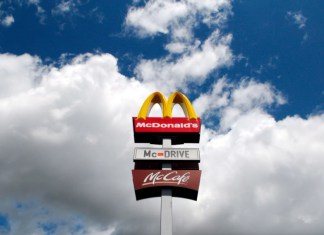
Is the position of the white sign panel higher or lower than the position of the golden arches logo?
lower

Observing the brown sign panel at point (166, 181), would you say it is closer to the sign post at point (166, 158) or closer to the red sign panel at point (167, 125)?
the sign post at point (166, 158)

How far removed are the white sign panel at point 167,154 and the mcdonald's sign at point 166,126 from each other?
117 centimetres

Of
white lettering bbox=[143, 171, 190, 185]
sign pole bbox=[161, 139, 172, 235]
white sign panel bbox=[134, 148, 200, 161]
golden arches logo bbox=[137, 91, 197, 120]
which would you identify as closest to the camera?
sign pole bbox=[161, 139, 172, 235]

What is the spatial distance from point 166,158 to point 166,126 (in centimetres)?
248

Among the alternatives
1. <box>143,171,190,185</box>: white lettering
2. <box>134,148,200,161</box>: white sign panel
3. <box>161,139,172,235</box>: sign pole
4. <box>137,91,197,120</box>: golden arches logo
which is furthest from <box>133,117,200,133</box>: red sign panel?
<box>143,171,190,185</box>: white lettering

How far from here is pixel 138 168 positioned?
2845cm

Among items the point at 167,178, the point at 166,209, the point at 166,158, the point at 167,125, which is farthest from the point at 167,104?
the point at 166,209

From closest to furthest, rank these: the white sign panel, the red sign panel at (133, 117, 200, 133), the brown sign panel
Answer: the brown sign panel < the white sign panel < the red sign panel at (133, 117, 200, 133)

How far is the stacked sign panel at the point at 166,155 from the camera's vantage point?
2775 centimetres

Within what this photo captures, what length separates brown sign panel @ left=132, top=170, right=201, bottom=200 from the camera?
27578mm

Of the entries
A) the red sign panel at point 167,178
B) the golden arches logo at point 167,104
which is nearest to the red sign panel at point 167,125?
the golden arches logo at point 167,104

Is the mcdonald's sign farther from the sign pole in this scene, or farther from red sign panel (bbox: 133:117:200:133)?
the sign pole

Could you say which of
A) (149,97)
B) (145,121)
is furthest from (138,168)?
(149,97)

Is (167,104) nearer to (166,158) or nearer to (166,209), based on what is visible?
(166,158)
